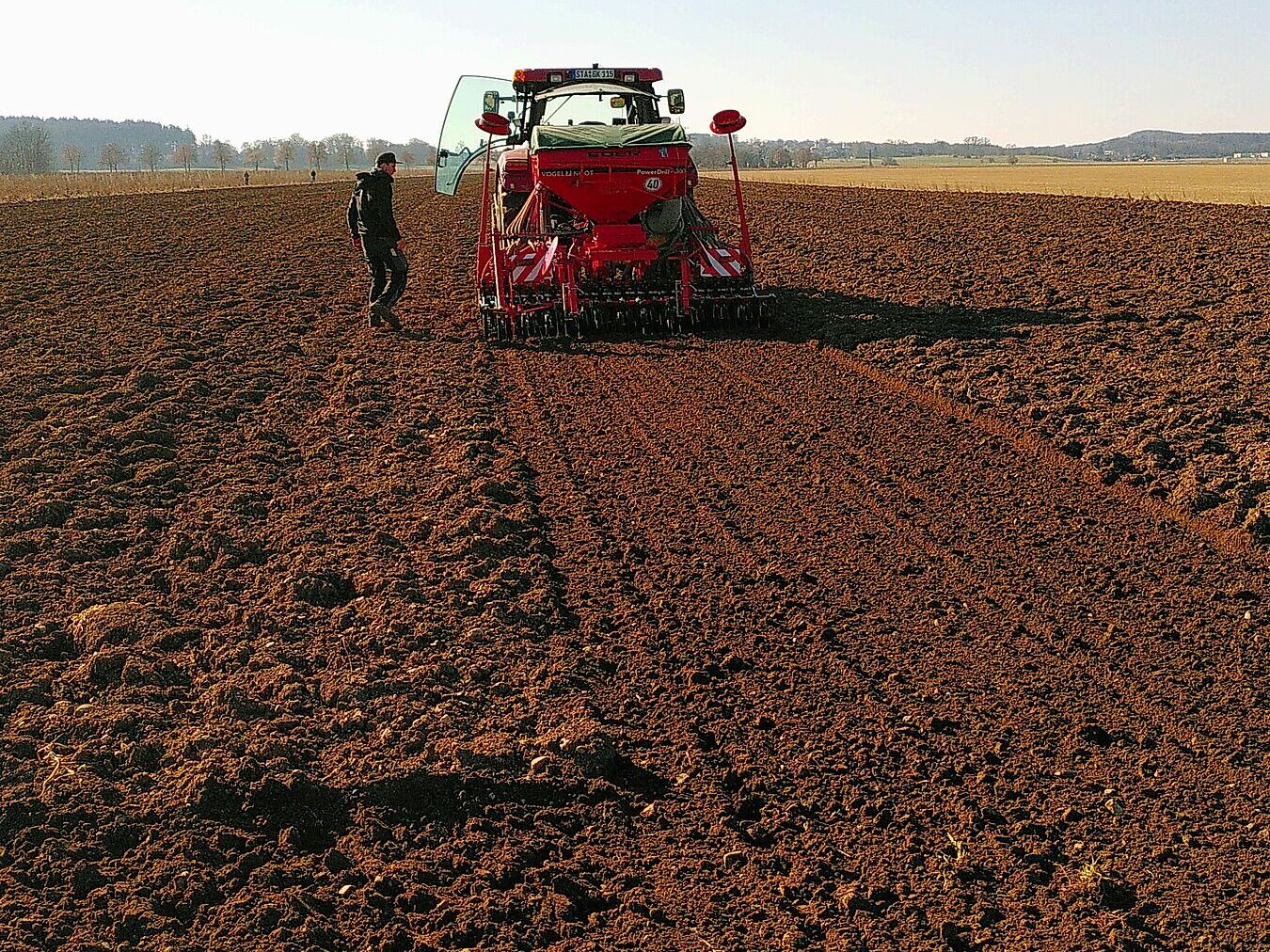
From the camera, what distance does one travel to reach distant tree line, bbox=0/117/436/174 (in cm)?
8800

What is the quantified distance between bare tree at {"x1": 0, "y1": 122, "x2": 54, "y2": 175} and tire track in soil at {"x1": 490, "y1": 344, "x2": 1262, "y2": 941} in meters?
80.6

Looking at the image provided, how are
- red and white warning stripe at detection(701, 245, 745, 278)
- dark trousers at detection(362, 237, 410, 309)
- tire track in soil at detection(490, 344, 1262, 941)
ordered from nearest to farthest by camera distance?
tire track in soil at detection(490, 344, 1262, 941) → red and white warning stripe at detection(701, 245, 745, 278) → dark trousers at detection(362, 237, 410, 309)

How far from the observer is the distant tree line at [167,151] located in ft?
289

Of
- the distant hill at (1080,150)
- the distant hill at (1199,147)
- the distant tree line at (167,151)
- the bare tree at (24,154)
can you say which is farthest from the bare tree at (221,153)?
the distant hill at (1199,147)

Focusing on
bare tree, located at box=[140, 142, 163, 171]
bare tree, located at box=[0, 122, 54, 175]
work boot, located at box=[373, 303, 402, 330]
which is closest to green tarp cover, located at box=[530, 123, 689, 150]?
work boot, located at box=[373, 303, 402, 330]

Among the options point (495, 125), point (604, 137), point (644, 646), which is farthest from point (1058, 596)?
point (495, 125)

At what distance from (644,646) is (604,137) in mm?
7448

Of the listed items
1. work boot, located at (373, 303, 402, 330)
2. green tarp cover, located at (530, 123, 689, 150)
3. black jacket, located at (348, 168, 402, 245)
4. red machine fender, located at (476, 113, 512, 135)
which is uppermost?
red machine fender, located at (476, 113, 512, 135)

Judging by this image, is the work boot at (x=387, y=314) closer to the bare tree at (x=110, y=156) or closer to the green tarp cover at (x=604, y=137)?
the green tarp cover at (x=604, y=137)

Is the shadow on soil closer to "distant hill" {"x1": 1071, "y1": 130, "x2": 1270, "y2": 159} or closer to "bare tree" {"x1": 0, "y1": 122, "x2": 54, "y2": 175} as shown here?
"bare tree" {"x1": 0, "y1": 122, "x2": 54, "y2": 175}

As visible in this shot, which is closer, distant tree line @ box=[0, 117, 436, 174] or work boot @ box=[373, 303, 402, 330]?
work boot @ box=[373, 303, 402, 330]

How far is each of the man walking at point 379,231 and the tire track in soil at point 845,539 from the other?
7.23 ft

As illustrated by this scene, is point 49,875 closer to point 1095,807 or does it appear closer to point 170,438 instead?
point 1095,807

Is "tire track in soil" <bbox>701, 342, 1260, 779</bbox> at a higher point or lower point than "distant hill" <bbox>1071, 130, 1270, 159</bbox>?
lower
